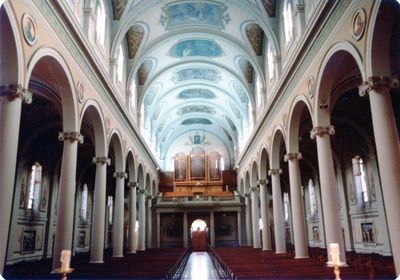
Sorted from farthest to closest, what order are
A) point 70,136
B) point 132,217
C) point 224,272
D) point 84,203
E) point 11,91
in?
point 84,203
point 132,217
point 224,272
point 70,136
point 11,91

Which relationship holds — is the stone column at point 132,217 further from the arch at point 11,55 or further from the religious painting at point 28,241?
the arch at point 11,55

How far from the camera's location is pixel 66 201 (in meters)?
11.2

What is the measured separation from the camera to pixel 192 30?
20.7 metres

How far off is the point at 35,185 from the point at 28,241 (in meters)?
3.10

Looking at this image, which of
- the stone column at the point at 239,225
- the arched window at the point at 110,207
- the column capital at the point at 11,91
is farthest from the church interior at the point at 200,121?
the stone column at the point at 239,225

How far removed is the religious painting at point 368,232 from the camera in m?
18.7

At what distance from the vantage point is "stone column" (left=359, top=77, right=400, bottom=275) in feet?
25.4

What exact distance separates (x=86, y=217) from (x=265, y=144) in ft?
52.4

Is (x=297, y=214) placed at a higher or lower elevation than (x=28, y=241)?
higher

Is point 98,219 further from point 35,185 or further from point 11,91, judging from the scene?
point 35,185

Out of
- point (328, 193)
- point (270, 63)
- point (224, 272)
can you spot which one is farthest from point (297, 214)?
point (270, 63)

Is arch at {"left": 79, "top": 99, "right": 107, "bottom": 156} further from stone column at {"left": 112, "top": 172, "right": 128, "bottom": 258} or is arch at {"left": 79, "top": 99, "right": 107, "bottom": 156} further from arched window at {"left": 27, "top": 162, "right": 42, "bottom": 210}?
arched window at {"left": 27, "top": 162, "right": 42, "bottom": 210}

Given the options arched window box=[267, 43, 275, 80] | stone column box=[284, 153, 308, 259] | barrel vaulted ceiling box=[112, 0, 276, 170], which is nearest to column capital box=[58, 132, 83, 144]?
barrel vaulted ceiling box=[112, 0, 276, 170]

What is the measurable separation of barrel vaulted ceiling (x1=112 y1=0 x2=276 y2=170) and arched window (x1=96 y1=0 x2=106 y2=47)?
3.04 feet
